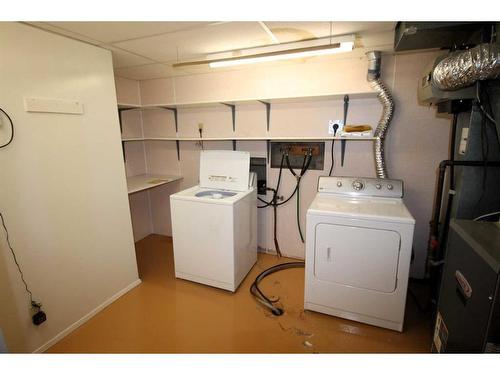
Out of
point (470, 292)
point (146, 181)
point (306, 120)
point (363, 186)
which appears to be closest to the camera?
point (470, 292)

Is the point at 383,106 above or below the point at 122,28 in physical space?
below

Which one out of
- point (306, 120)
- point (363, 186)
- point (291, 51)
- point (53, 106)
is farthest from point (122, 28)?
point (363, 186)

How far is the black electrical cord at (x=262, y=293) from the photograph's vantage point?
2.20 metres

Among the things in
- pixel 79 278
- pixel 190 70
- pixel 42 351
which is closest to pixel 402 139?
pixel 190 70

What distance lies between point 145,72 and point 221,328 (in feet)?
9.28

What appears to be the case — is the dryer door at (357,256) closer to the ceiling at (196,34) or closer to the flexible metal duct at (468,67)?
the flexible metal duct at (468,67)

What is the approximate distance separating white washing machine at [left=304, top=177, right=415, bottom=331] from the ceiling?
4.25 feet

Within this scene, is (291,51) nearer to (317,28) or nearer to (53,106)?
(317,28)

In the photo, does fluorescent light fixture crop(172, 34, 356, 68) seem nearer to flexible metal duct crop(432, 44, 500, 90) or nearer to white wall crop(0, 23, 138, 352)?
flexible metal duct crop(432, 44, 500, 90)

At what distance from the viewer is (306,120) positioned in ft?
8.95

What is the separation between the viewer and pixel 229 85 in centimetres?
296

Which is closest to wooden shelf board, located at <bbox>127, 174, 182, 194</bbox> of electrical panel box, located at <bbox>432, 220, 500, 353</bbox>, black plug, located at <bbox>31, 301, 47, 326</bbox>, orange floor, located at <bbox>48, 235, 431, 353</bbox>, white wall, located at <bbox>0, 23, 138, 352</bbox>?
white wall, located at <bbox>0, 23, 138, 352</bbox>

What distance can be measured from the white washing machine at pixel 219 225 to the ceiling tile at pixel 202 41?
3.41 ft

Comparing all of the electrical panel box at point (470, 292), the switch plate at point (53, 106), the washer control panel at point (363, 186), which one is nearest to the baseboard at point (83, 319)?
the switch plate at point (53, 106)
